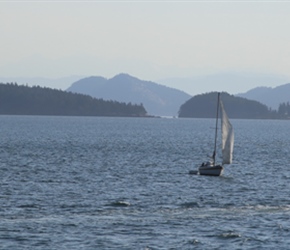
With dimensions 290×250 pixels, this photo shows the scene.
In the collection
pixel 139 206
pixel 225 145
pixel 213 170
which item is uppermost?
pixel 225 145

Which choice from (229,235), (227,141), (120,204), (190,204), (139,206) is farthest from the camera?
(227,141)

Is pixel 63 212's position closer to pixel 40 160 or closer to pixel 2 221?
pixel 2 221

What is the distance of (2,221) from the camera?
61438 millimetres

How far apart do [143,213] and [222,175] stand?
34.7 m

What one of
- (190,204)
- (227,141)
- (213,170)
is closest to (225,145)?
(227,141)

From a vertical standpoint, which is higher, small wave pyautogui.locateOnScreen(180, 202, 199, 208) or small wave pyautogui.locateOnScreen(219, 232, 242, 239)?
small wave pyautogui.locateOnScreen(180, 202, 199, 208)

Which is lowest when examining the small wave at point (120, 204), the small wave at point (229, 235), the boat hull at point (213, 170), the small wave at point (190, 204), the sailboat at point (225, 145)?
the small wave at point (229, 235)

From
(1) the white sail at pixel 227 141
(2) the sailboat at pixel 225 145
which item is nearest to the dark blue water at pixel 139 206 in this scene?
(2) the sailboat at pixel 225 145

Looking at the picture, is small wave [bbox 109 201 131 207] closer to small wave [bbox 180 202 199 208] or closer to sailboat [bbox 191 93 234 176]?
small wave [bbox 180 202 199 208]

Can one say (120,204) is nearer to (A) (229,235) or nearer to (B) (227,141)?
(A) (229,235)

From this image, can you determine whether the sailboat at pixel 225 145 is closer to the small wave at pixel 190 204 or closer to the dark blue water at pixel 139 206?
the dark blue water at pixel 139 206

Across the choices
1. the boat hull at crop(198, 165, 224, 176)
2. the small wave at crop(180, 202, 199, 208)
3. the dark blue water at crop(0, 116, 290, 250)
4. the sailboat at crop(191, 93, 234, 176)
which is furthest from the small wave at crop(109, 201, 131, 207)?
the sailboat at crop(191, 93, 234, 176)

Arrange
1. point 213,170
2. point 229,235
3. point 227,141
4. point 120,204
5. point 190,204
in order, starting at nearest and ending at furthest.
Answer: point 229,235, point 120,204, point 190,204, point 213,170, point 227,141

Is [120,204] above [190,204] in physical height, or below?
below
